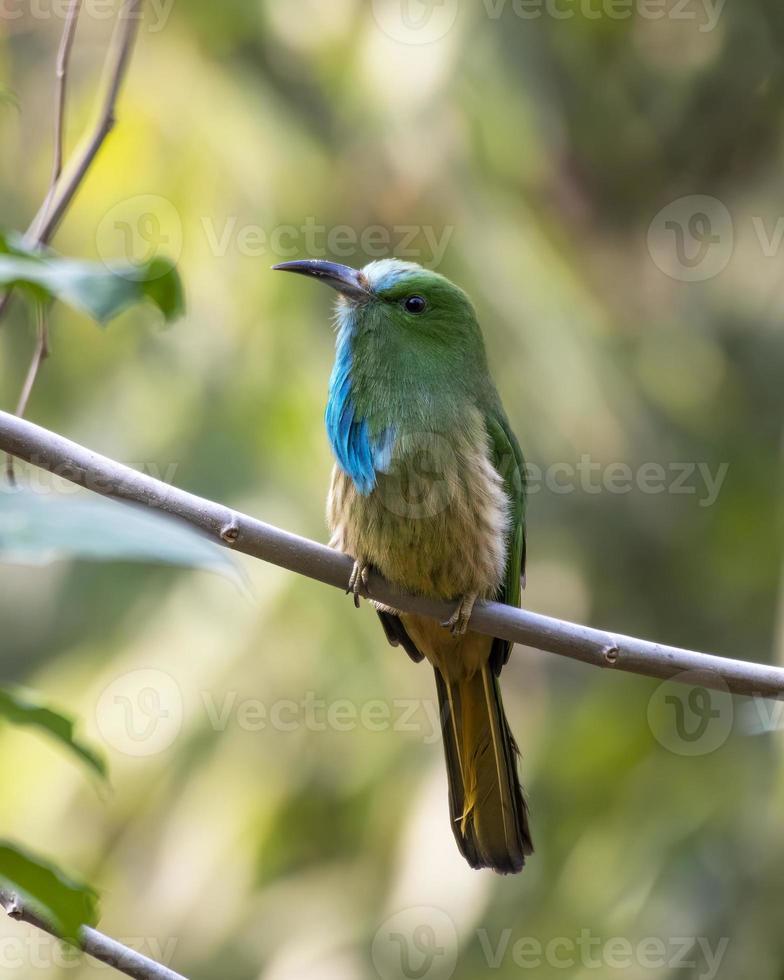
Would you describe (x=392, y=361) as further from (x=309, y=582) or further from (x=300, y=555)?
(x=309, y=582)

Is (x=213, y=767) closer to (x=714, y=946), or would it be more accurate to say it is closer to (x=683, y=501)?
(x=714, y=946)

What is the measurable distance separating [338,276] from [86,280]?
5.17ft

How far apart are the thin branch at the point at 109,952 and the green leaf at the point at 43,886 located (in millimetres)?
665

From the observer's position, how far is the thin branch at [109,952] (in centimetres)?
177

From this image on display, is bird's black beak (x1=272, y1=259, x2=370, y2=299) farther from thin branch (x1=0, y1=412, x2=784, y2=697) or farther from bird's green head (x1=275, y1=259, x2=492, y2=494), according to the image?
thin branch (x1=0, y1=412, x2=784, y2=697)

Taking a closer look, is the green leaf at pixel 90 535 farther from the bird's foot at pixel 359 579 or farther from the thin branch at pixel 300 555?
the bird's foot at pixel 359 579

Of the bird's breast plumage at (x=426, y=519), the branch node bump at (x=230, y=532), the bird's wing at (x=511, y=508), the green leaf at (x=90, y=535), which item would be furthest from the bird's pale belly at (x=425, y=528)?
the green leaf at (x=90, y=535)

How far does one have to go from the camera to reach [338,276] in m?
3.23

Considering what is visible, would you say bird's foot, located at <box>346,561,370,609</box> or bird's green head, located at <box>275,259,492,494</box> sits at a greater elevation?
bird's green head, located at <box>275,259,492,494</box>

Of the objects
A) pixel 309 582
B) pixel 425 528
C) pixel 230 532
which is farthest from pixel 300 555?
pixel 309 582

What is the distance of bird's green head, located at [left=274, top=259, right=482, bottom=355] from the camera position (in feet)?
10.6

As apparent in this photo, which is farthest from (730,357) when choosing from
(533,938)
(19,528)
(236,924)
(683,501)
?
(19,528)

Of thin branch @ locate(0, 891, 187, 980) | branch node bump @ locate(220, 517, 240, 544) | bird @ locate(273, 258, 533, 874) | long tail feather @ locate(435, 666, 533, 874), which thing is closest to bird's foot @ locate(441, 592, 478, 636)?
bird @ locate(273, 258, 533, 874)

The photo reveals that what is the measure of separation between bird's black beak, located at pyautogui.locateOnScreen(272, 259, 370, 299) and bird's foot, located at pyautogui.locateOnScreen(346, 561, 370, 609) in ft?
2.54
